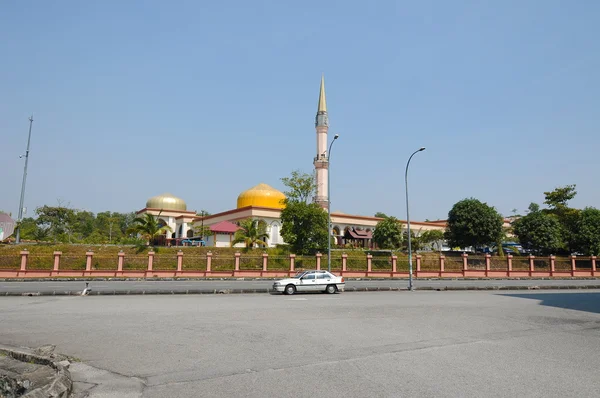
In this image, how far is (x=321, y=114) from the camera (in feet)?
177

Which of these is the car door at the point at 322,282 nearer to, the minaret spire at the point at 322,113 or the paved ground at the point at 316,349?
the paved ground at the point at 316,349

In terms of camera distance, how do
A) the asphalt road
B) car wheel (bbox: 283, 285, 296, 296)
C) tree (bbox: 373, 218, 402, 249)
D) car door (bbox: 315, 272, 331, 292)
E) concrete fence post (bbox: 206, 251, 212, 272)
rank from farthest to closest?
1. tree (bbox: 373, 218, 402, 249)
2. concrete fence post (bbox: 206, 251, 212, 272)
3. car door (bbox: 315, 272, 331, 292)
4. car wheel (bbox: 283, 285, 296, 296)
5. the asphalt road

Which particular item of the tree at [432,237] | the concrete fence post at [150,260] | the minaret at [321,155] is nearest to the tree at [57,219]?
the concrete fence post at [150,260]

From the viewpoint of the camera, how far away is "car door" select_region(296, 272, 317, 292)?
2077cm

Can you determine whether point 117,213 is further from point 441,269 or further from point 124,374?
point 124,374

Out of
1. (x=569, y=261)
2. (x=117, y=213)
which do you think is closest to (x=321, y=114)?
(x=569, y=261)

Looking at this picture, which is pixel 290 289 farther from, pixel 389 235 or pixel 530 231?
pixel 530 231

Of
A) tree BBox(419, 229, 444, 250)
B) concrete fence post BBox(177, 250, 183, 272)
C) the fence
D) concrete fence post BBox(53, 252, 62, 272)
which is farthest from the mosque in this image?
concrete fence post BBox(53, 252, 62, 272)

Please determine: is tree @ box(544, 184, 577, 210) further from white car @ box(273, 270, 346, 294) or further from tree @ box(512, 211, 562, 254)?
white car @ box(273, 270, 346, 294)

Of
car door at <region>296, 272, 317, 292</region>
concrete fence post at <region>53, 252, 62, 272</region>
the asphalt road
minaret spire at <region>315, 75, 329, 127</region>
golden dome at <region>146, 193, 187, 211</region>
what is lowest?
the asphalt road

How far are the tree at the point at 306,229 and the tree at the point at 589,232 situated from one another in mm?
30432

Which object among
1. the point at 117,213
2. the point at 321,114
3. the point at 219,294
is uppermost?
the point at 321,114

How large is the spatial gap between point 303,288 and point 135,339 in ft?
42.2

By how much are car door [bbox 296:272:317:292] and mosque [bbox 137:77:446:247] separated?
25211 millimetres
